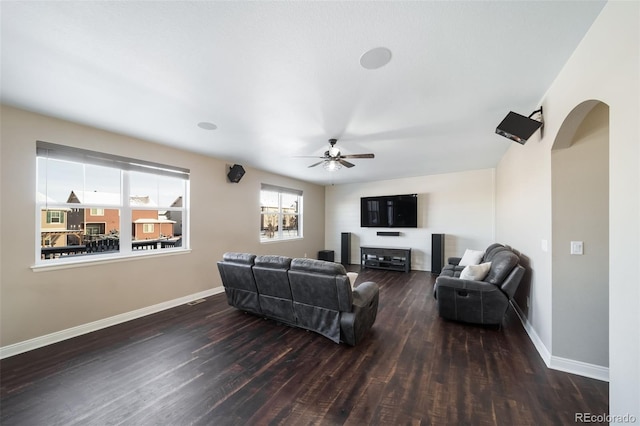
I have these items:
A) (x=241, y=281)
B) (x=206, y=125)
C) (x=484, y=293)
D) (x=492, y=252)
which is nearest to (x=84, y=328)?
(x=241, y=281)

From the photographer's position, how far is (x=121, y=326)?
10.7 ft

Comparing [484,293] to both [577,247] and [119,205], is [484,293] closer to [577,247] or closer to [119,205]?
[577,247]

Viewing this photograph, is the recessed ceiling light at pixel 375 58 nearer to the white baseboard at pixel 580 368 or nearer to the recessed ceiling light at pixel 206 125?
the recessed ceiling light at pixel 206 125

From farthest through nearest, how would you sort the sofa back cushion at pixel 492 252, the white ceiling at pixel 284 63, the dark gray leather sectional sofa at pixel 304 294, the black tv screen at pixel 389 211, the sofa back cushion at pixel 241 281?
1. the black tv screen at pixel 389 211
2. the sofa back cushion at pixel 492 252
3. the sofa back cushion at pixel 241 281
4. the dark gray leather sectional sofa at pixel 304 294
5. the white ceiling at pixel 284 63

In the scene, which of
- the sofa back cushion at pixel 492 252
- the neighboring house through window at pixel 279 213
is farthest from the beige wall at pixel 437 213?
the sofa back cushion at pixel 492 252

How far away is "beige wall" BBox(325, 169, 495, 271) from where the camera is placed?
6.02 metres

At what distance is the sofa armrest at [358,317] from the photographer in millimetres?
2660

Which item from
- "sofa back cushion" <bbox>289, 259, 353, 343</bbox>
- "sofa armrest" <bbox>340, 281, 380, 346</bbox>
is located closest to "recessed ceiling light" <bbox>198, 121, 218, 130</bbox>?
"sofa back cushion" <bbox>289, 259, 353, 343</bbox>

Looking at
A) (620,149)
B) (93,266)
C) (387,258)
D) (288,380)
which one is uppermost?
(620,149)

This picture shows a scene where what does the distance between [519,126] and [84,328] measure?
5.52 m

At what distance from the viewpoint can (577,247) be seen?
212cm

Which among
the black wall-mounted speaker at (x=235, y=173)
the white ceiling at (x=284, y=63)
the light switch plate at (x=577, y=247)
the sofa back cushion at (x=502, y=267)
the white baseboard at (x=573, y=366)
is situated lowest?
the white baseboard at (x=573, y=366)

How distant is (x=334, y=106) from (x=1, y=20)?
7.87 feet

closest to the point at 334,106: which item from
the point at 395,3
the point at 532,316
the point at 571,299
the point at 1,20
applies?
the point at 395,3
